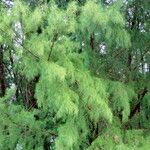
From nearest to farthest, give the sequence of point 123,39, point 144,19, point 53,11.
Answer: point 53,11 < point 123,39 < point 144,19

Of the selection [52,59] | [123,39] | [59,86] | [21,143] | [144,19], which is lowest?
[21,143]

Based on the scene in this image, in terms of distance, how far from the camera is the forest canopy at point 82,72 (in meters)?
3.14

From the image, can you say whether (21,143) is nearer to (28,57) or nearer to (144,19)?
(28,57)

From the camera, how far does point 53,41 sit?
10.4 ft

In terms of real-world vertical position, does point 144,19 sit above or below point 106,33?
above

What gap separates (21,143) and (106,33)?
56.5 inches

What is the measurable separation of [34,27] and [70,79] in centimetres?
51

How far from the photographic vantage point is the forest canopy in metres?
3.14

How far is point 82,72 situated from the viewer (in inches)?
134

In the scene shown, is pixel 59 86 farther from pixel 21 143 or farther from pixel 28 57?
pixel 21 143

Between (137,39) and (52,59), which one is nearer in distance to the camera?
(52,59)

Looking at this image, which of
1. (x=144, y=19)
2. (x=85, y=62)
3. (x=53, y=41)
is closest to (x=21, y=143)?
(x=85, y=62)

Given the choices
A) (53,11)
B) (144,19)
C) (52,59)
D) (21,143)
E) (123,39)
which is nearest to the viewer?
(53,11)

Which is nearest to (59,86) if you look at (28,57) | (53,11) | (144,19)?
(28,57)
